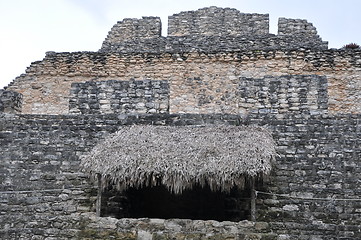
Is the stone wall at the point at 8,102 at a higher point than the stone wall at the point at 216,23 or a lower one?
lower

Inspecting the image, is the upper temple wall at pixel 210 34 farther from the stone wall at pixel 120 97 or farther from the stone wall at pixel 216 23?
the stone wall at pixel 120 97

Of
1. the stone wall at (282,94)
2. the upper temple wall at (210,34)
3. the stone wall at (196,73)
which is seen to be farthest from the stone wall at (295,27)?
the stone wall at (282,94)

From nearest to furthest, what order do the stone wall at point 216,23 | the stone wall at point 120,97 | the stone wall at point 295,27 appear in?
the stone wall at point 120,97
the stone wall at point 295,27
the stone wall at point 216,23

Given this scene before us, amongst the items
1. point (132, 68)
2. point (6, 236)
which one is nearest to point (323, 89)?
point (6, 236)

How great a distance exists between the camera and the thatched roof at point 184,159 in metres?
7.19

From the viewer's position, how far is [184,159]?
7.39 meters

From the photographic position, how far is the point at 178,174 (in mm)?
7262

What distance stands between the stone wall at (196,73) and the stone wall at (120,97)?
520 cm

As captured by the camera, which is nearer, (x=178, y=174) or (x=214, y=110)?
(x=178, y=174)

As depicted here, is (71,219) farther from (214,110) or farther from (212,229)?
(214,110)

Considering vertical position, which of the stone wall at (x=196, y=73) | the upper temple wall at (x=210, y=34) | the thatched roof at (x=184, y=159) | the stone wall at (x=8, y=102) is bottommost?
the thatched roof at (x=184, y=159)

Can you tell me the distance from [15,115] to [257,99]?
13.4 feet

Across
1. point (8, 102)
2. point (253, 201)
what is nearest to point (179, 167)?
point (253, 201)

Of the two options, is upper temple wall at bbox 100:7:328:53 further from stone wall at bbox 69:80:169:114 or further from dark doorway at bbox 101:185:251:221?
dark doorway at bbox 101:185:251:221
